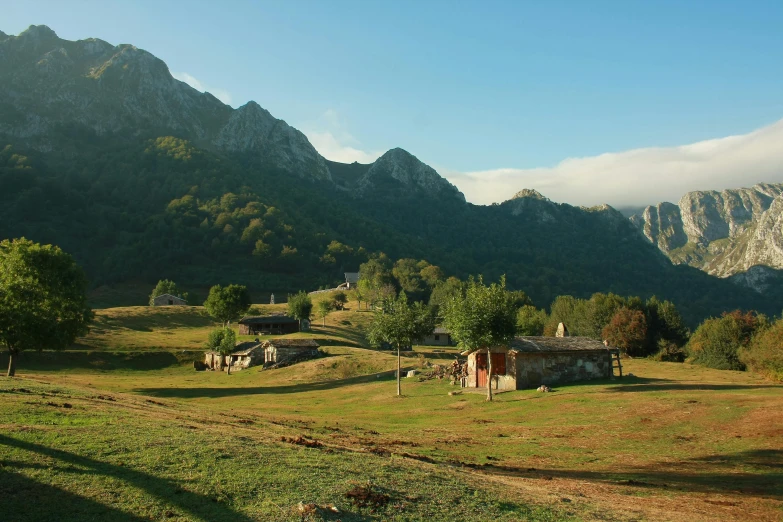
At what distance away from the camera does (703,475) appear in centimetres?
1673

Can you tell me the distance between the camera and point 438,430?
25.2m

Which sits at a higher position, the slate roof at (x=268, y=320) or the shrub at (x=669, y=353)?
the slate roof at (x=268, y=320)

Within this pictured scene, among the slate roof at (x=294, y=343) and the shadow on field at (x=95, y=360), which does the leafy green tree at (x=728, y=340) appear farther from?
the shadow on field at (x=95, y=360)

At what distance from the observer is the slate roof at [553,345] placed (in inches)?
1449

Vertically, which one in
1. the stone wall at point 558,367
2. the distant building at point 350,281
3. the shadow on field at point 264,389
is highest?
the distant building at point 350,281

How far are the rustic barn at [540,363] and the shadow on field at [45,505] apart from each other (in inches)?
1190

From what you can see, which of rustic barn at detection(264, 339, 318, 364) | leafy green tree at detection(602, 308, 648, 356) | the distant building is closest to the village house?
rustic barn at detection(264, 339, 318, 364)

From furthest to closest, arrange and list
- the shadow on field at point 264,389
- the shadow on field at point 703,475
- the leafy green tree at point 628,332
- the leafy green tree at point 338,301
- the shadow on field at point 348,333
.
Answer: the leafy green tree at point 338,301, the shadow on field at point 348,333, the leafy green tree at point 628,332, the shadow on field at point 264,389, the shadow on field at point 703,475

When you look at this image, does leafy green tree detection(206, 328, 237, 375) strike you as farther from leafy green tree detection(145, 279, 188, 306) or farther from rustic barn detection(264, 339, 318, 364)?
leafy green tree detection(145, 279, 188, 306)

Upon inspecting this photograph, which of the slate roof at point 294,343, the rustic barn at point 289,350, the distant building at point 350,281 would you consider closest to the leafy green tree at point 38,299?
the rustic barn at point 289,350

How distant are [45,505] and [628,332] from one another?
79.1m

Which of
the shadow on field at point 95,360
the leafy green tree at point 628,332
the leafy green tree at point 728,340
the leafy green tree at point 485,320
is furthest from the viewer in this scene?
the leafy green tree at point 628,332

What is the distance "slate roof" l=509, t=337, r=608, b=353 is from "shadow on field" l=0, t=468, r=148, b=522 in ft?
99.4

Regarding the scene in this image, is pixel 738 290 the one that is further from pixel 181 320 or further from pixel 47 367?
pixel 47 367
